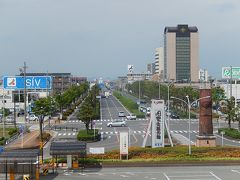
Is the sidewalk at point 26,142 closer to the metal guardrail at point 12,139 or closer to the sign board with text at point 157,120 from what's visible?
the metal guardrail at point 12,139

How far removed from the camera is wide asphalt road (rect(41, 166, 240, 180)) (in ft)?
107

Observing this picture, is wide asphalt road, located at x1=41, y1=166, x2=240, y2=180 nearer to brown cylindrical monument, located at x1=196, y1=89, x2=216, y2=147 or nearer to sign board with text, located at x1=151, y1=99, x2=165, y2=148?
sign board with text, located at x1=151, y1=99, x2=165, y2=148

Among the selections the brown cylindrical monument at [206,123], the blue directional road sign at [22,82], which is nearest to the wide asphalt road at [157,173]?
the brown cylindrical monument at [206,123]

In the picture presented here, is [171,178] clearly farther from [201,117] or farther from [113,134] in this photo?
[113,134]

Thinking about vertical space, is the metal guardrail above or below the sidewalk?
above

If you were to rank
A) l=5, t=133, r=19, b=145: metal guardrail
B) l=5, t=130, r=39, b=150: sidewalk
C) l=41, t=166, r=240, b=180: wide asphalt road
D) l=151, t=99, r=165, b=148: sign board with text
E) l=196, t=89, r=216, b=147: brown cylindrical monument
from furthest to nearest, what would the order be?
l=5, t=133, r=19, b=145: metal guardrail < l=5, t=130, r=39, b=150: sidewalk < l=196, t=89, r=216, b=147: brown cylindrical monument < l=151, t=99, r=165, b=148: sign board with text < l=41, t=166, r=240, b=180: wide asphalt road

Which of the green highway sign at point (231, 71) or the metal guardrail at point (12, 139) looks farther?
the green highway sign at point (231, 71)

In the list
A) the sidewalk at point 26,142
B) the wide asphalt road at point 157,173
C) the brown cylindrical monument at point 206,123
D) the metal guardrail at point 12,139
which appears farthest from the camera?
the metal guardrail at point 12,139

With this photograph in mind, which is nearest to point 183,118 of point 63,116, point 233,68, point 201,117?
point 233,68

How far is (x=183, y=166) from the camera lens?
37.5m

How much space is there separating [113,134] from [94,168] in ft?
Answer: 88.7

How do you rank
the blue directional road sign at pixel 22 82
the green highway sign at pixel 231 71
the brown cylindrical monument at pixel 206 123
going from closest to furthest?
the brown cylindrical monument at pixel 206 123
the blue directional road sign at pixel 22 82
the green highway sign at pixel 231 71

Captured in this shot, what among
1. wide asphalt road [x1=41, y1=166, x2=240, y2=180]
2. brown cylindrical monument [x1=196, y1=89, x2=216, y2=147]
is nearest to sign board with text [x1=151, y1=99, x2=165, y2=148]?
brown cylindrical monument [x1=196, y1=89, x2=216, y2=147]

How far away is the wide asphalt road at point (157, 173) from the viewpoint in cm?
3262
